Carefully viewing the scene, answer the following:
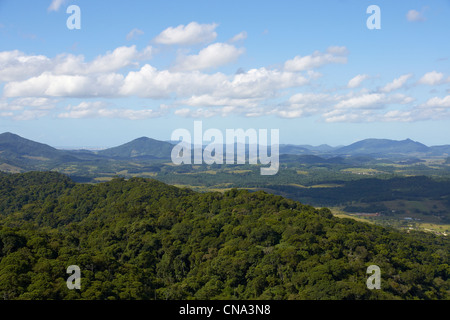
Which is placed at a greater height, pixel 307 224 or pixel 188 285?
pixel 307 224

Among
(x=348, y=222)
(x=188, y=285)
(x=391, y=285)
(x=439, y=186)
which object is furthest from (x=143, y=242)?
(x=439, y=186)

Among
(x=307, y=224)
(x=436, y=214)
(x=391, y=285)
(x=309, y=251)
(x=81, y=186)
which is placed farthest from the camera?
(x=436, y=214)

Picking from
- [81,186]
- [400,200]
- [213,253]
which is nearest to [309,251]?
[213,253]

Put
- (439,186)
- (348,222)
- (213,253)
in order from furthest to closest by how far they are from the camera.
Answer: (439,186), (348,222), (213,253)

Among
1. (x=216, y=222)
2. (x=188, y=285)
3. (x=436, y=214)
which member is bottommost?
(x=436, y=214)
